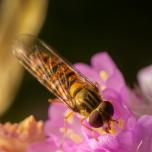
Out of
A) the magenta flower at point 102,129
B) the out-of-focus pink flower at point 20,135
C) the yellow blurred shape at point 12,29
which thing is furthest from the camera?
the yellow blurred shape at point 12,29

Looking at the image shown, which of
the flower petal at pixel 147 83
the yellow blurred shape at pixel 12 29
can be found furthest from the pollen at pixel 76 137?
the yellow blurred shape at pixel 12 29

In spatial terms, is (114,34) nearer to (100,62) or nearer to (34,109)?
(34,109)

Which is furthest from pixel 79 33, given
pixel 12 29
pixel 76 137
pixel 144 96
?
pixel 76 137

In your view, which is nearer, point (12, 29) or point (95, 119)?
point (95, 119)

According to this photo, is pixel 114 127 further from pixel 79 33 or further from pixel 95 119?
pixel 79 33

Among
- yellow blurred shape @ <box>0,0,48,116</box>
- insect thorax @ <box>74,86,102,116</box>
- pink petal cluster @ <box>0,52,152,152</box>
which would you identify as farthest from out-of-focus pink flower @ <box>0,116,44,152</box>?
yellow blurred shape @ <box>0,0,48,116</box>

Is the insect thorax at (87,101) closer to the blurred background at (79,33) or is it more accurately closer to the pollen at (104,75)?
the pollen at (104,75)

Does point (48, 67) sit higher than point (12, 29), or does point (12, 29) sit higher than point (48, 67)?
point (48, 67)
